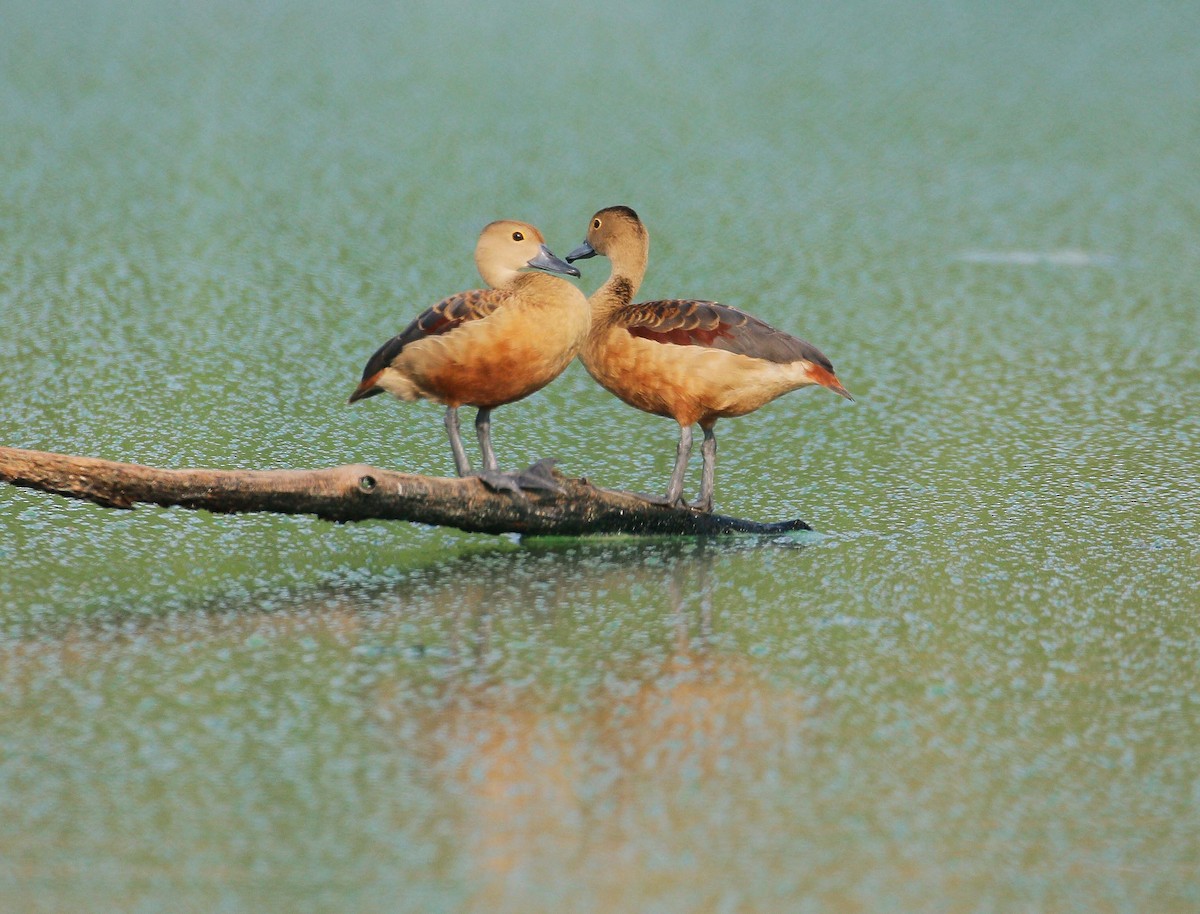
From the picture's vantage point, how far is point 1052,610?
4.12 m

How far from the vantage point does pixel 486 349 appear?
446 cm

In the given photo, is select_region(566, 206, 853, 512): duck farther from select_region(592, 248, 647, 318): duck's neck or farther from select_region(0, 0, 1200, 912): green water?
select_region(0, 0, 1200, 912): green water

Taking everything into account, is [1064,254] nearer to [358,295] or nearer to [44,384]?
[358,295]

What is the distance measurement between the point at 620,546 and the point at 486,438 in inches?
19.2

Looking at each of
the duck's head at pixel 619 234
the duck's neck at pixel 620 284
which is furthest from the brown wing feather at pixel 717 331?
the duck's head at pixel 619 234

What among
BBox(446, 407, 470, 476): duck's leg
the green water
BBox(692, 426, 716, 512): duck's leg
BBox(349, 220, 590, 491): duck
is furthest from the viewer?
BBox(692, 426, 716, 512): duck's leg

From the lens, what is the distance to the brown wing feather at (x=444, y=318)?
4.50 m

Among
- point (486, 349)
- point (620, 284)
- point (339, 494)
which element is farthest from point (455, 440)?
point (620, 284)

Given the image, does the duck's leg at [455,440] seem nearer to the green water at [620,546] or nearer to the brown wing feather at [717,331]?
the green water at [620,546]

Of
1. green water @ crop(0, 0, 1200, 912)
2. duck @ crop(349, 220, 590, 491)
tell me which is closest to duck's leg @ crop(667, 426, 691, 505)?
green water @ crop(0, 0, 1200, 912)

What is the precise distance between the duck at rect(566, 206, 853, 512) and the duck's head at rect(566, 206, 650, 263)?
1.01 ft

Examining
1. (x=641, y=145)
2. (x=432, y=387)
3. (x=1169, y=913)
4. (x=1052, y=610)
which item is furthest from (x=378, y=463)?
(x=641, y=145)

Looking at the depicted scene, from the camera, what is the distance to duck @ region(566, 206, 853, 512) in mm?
4594

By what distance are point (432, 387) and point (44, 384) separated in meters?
2.21
